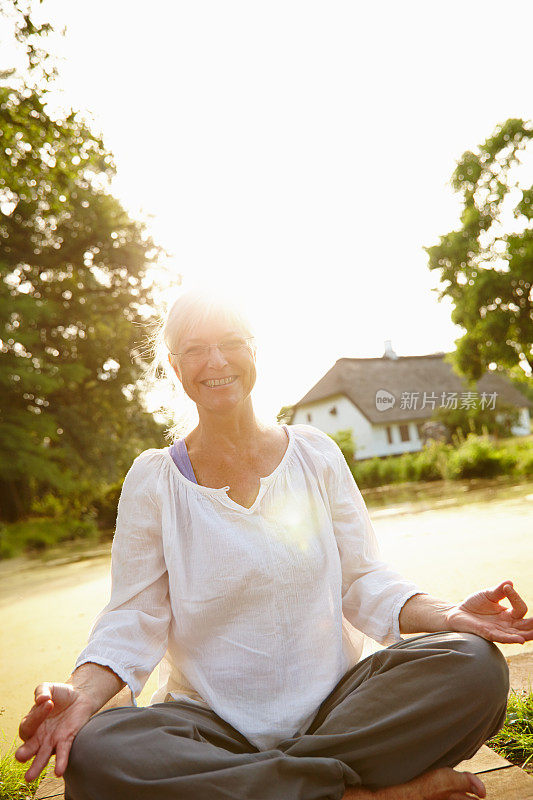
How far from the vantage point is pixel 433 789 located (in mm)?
1771

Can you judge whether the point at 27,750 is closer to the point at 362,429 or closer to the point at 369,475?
the point at 369,475

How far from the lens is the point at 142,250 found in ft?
61.4

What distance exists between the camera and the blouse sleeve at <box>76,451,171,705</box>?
1.98 m

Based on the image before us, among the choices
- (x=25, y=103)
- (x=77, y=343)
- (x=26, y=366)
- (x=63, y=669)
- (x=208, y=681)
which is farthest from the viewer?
(x=77, y=343)

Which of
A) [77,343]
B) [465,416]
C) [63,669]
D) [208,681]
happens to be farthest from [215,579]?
[465,416]

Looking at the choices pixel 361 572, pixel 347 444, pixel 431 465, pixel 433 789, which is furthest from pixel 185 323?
pixel 347 444

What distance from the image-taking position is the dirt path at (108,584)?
4.51 meters

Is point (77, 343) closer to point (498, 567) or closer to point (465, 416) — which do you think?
point (498, 567)

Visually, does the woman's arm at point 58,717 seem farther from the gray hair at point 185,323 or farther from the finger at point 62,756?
the gray hair at point 185,323

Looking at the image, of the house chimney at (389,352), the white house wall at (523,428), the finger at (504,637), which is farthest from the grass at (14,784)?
the white house wall at (523,428)

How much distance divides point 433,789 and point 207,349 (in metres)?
1.34

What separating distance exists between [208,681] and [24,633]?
434cm

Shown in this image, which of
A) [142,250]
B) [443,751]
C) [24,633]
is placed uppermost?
[142,250]

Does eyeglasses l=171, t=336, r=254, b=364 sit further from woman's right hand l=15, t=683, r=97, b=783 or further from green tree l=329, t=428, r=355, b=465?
green tree l=329, t=428, r=355, b=465
